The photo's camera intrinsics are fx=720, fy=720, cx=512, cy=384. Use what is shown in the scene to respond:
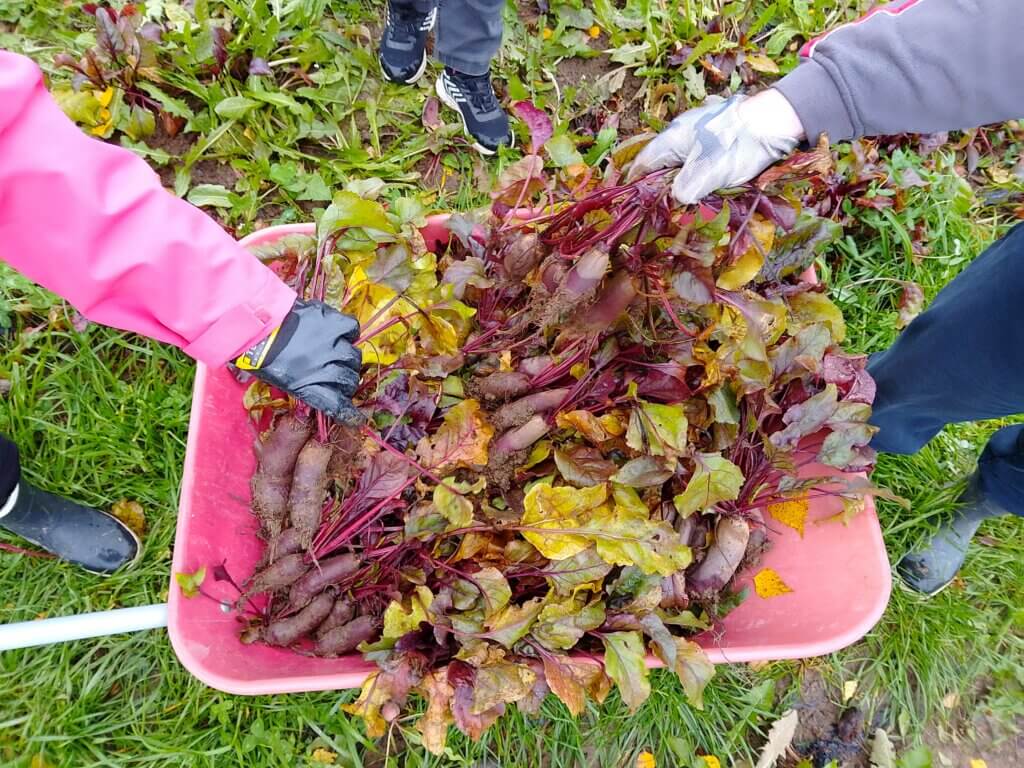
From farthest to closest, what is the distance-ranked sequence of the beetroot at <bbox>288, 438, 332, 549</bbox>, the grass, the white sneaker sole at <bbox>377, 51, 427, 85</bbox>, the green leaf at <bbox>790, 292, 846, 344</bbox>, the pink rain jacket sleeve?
the white sneaker sole at <bbox>377, 51, 427, 85</bbox> → the grass → the green leaf at <bbox>790, 292, 846, 344</bbox> → the beetroot at <bbox>288, 438, 332, 549</bbox> → the pink rain jacket sleeve

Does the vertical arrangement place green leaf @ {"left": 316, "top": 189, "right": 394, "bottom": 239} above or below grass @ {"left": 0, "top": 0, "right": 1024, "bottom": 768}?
above

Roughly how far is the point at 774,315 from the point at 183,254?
1055 mm

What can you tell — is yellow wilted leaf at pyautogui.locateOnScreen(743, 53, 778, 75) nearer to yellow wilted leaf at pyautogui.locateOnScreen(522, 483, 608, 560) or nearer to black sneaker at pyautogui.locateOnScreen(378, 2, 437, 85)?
black sneaker at pyautogui.locateOnScreen(378, 2, 437, 85)

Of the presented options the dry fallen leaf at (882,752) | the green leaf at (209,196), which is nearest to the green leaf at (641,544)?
the dry fallen leaf at (882,752)

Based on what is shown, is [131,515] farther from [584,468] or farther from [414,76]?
[414,76]

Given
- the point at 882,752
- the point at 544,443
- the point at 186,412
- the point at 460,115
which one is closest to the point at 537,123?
the point at 460,115

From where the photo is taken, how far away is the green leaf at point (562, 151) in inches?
60.2

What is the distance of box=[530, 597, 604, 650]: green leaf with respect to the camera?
1.37 meters

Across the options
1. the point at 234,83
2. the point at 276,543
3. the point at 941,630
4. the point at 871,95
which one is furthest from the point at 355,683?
the point at 234,83

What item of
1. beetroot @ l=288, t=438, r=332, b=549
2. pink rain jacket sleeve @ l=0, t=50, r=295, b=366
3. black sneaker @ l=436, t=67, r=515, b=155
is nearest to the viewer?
pink rain jacket sleeve @ l=0, t=50, r=295, b=366

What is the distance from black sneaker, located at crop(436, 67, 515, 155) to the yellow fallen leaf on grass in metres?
1.49

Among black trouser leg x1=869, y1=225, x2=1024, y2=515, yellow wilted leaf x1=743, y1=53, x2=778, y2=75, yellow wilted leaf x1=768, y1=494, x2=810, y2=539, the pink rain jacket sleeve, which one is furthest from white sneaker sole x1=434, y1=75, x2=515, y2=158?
yellow wilted leaf x1=768, y1=494, x2=810, y2=539

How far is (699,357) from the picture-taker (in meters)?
1.44

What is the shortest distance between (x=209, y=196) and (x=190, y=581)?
1226mm
